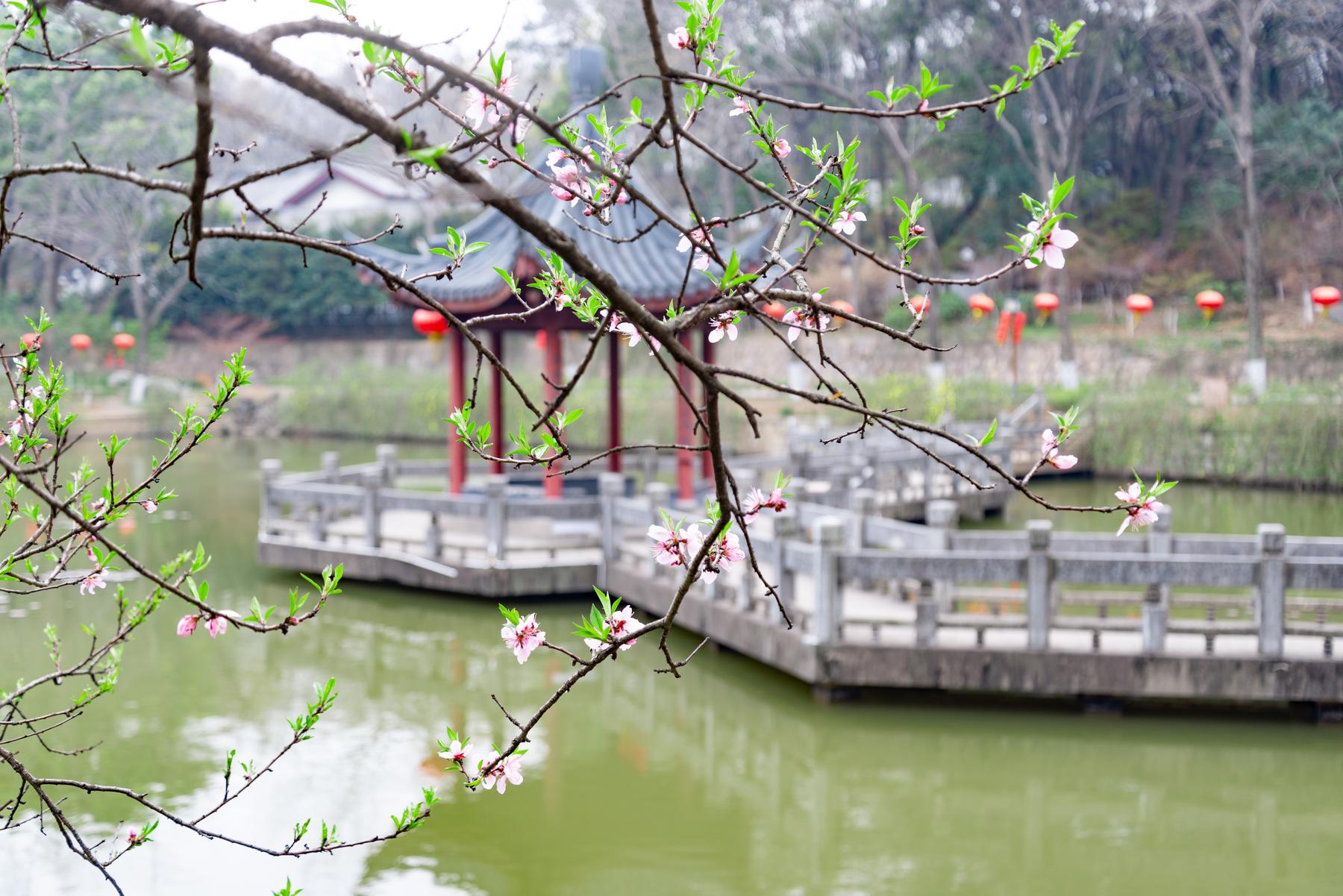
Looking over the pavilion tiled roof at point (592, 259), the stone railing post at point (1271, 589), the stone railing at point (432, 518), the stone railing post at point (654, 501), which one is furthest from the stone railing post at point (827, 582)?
the pavilion tiled roof at point (592, 259)

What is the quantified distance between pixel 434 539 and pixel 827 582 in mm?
4249

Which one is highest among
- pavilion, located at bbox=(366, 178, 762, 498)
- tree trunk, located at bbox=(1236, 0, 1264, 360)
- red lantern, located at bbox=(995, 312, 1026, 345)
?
tree trunk, located at bbox=(1236, 0, 1264, 360)

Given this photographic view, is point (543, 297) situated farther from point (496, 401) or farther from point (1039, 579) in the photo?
point (1039, 579)

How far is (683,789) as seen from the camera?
691cm

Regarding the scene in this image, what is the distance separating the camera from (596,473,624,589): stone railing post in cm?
1052

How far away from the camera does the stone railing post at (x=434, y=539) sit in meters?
10.9

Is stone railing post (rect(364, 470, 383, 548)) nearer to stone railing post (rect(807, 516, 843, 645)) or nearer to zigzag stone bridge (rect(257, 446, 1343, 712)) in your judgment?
zigzag stone bridge (rect(257, 446, 1343, 712))

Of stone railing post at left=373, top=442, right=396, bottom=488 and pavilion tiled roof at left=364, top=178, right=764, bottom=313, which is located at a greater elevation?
pavilion tiled roof at left=364, top=178, right=764, bottom=313

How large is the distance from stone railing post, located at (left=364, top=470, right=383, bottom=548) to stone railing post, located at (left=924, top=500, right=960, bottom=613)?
15.2 feet

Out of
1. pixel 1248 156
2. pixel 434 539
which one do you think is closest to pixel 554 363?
pixel 434 539

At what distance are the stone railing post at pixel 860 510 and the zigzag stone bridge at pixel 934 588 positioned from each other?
1 centimetres

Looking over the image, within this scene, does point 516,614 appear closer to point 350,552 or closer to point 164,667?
point 164,667

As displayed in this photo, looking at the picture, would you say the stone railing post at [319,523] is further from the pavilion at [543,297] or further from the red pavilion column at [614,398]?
the red pavilion column at [614,398]

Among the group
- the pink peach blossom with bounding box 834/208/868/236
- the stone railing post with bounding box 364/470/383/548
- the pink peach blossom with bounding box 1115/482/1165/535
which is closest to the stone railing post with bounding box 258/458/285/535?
the stone railing post with bounding box 364/470/383/548
